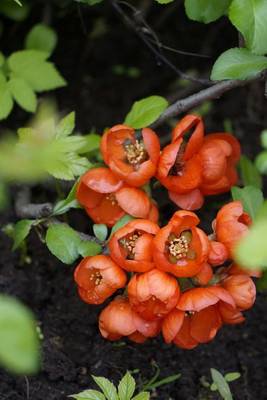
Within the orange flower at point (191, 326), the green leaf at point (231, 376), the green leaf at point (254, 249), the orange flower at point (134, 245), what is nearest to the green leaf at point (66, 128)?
the orange flower at point (134, 245)

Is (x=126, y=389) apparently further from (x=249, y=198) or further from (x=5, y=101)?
(x=5, y=101)

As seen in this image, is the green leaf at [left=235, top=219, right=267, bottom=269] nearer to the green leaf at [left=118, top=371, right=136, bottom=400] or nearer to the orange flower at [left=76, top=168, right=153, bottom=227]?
the green leaf at [left=118, top=371, right=136, bottom=400]

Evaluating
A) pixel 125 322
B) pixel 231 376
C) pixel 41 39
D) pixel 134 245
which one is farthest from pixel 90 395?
pixel 41 39

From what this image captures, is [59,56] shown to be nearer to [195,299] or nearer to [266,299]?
[266,299]

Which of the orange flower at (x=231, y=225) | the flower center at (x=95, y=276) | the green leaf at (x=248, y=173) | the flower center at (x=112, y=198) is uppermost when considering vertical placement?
the orange flower at (x=231, y=225)

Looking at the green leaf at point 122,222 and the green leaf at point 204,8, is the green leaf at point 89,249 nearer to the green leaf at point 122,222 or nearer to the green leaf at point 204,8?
the green leaf at point 122,222

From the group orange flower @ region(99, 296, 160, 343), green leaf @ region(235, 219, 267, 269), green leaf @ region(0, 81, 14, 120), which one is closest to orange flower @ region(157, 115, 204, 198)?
orange flower @ region(99, 296, 160, 343)
